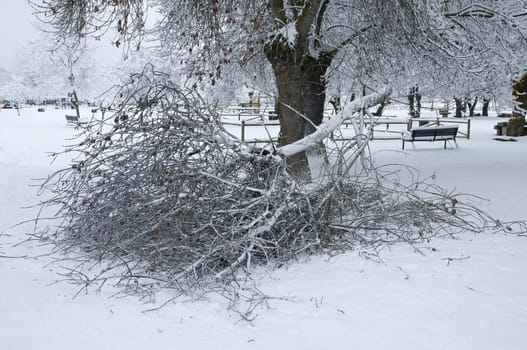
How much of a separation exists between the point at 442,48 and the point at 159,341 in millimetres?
8050

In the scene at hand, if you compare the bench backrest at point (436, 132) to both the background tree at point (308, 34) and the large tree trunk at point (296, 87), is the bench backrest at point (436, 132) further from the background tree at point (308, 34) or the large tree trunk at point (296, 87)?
the large tree trunk at point (296, 87)

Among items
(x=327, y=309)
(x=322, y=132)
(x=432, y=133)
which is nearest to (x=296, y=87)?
(x=322, y=132)

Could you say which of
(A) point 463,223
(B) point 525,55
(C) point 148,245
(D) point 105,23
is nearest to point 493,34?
(B) point 525,55

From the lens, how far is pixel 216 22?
7910mm

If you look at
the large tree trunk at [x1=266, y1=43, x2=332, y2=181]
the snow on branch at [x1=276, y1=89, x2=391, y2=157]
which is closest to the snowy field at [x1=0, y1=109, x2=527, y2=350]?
the snow on branch at [x1=276, y1=89, x2=391, y2=157]

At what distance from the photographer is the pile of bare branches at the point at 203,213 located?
495cm

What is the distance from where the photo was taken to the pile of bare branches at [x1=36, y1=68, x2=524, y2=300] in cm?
495

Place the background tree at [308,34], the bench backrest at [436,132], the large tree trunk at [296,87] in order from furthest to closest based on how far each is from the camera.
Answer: the bench backrest at [436,132], the large tree trunk at [296,87], the background tree at [308,34]

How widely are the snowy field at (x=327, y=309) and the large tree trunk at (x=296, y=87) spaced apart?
14.6 ft

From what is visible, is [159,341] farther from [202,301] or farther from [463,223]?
[463,223]

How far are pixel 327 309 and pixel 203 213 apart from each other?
1928 mm

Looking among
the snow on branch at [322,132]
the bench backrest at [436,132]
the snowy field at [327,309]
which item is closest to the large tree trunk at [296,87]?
the snow on branch at [322,132]

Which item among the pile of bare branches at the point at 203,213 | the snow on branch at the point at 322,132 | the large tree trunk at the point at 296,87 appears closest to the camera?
the pile of bare branches at the point at 203,213

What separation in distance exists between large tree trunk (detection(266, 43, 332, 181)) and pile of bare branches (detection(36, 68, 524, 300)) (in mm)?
3304
